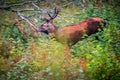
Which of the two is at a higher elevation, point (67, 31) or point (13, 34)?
point (13, 34)

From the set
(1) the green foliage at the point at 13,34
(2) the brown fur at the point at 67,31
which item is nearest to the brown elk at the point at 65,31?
(2) the brown fur at the point at 67,31

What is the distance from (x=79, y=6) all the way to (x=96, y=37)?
4517 millimetres

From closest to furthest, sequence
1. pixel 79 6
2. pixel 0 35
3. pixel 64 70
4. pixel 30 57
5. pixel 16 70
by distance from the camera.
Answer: pixel 64 70
pixel 16 70
pixel 30 57
pixel 0 35
pixel 79 6

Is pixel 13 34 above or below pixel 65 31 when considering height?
above

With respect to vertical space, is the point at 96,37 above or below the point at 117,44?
below

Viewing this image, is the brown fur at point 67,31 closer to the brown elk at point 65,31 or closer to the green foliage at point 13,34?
the brown elk at point 65,31

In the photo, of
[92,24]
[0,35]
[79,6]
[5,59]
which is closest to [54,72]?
[5,59]

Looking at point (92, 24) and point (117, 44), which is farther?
point (92, 24)

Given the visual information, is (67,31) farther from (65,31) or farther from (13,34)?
(13,34)

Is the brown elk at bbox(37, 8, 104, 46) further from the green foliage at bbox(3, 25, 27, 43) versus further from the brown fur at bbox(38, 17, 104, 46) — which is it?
the green foliage at bbox(3, 25, 27, 43)

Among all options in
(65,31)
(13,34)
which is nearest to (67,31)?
(65,31)

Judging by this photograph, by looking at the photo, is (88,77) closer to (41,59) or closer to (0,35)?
Answer: (41,59)

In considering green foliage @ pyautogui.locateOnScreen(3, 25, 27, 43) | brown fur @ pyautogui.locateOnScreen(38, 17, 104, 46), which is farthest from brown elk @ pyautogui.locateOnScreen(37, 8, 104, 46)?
green foliage @ pyautogui.locateOnScreen(3, 25, 27, 43)

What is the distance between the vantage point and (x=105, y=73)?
21.3ft
